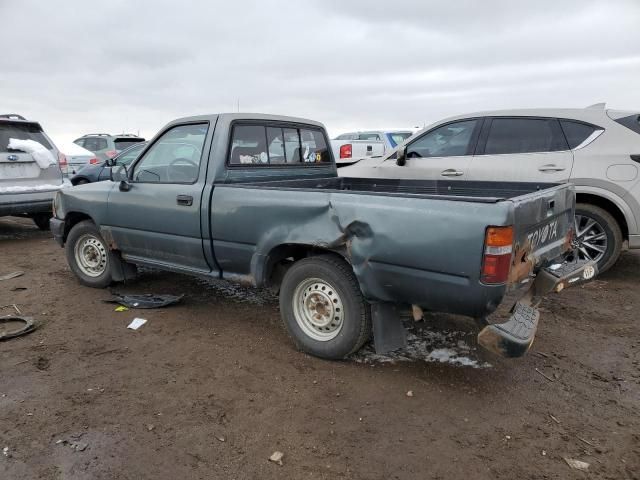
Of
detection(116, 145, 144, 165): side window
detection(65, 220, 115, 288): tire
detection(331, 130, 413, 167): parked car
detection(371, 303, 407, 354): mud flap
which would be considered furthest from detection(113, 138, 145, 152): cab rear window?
detection(371, 303, 407, 354): mud flap

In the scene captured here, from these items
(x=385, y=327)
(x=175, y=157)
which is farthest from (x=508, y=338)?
(x=175, y=157)

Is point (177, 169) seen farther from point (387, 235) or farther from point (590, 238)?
point (590, 238)

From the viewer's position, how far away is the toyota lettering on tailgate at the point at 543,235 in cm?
305

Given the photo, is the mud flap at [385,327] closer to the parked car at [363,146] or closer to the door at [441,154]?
the door at [441,154]

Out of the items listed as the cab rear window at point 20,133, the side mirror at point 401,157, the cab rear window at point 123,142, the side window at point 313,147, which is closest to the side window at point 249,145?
the side window at point 313,147

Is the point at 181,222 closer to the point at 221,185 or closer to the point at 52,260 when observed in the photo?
the point at 221,185

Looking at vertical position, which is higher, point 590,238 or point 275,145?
point 275,145

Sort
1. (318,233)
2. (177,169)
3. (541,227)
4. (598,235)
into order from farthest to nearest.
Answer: (598,235)
(177,169)
(318,233)
(541,227)

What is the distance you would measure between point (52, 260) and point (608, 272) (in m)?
7.03

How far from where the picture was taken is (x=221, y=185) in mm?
3904

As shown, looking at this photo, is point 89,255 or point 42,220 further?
point 42,220

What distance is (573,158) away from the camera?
5320 millimetres

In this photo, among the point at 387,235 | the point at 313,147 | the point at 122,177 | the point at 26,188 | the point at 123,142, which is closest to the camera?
the point at 387,235

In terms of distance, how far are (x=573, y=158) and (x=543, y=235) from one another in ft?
8.52
